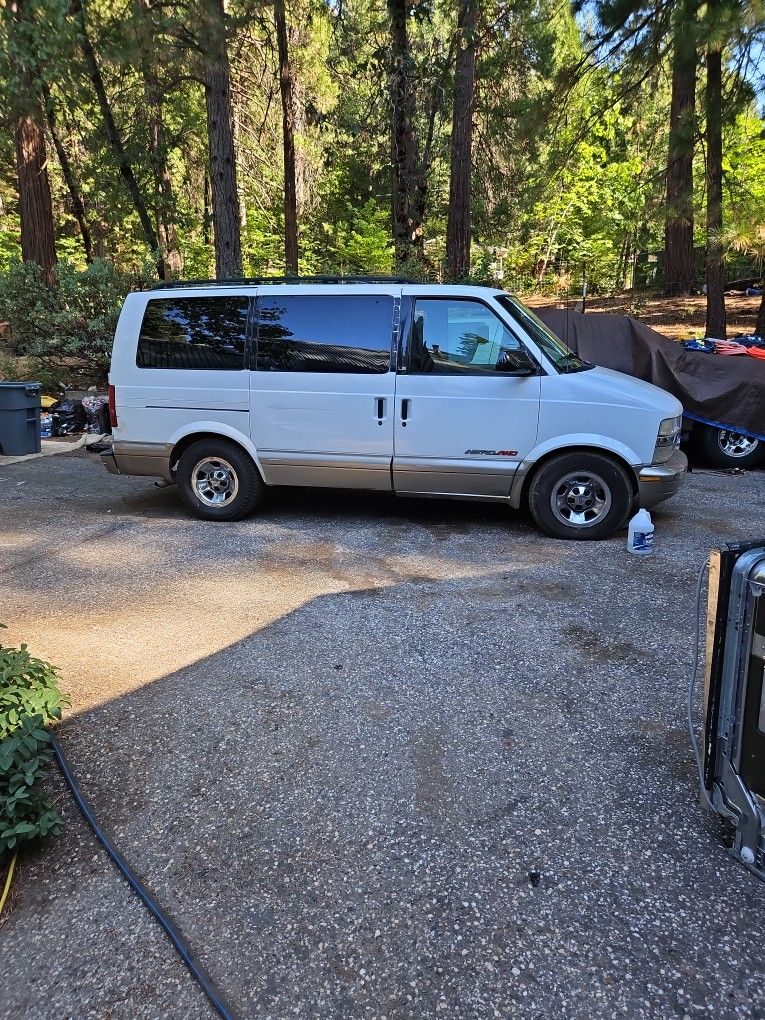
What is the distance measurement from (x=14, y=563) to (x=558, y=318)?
285 inches

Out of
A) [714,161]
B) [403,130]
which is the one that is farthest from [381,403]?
[403,130]

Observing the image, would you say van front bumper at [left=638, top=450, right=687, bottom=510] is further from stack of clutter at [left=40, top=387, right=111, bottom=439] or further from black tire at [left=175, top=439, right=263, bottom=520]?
stack of clutter at [left=40, top=387, right=111, bottom=439]

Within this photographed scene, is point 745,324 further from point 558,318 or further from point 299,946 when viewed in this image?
point 299,946

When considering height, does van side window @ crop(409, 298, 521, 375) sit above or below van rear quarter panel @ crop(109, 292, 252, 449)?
above

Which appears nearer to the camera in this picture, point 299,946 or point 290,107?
point 299,946

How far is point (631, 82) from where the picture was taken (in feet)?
38.2

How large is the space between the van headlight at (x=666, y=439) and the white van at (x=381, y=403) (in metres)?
0.02

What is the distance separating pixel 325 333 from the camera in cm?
613

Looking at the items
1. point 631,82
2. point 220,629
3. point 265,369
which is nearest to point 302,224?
point 631,82

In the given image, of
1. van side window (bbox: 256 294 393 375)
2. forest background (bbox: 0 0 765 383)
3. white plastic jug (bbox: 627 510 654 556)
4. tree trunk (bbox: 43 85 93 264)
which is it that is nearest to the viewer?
white plastic jug (bbox: 627 510 654 556)

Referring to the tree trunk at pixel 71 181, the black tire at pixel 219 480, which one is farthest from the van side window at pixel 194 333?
the tree trunk at pixel 71 181

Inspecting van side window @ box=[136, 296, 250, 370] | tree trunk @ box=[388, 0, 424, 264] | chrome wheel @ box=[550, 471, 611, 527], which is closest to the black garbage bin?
van side window @ box=[136, 296, 250, 370]

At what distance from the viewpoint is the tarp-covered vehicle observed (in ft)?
27.6

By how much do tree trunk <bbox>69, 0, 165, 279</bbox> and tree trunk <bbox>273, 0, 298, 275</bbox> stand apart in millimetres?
3699
